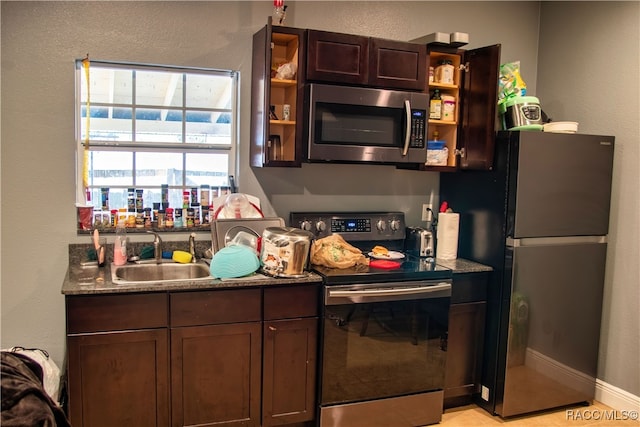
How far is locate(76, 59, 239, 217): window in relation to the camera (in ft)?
9.50

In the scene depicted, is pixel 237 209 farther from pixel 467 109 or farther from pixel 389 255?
pixel 467 109

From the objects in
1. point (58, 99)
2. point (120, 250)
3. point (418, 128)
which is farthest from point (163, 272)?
point (418, 128)

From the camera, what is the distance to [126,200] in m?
2.99

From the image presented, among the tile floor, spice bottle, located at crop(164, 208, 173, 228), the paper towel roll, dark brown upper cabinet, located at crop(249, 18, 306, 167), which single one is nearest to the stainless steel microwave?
dark brown upper cabinet, located at crop(249, 18, 306, 167)

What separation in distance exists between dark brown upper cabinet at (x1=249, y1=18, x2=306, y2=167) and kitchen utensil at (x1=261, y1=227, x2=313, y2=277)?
1.45 feet

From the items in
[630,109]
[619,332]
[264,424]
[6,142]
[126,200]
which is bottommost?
[264,424]

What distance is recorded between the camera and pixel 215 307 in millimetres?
2480

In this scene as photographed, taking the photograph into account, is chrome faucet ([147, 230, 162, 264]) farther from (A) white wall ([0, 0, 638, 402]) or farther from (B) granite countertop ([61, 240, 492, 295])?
(A) white wall ([0, 0, 638, 402])

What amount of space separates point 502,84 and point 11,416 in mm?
2945

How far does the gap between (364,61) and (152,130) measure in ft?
4.10

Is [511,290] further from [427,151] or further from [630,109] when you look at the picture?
[630,109]

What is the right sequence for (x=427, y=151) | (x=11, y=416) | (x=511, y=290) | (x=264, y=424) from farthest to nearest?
1. (x=427, y=151)
2. (x=511, y=290)
3. (x=264, y=424)
4. (x=11, y=416)

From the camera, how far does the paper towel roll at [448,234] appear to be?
3.21m

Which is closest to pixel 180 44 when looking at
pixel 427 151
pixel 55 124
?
pixel 55 124
